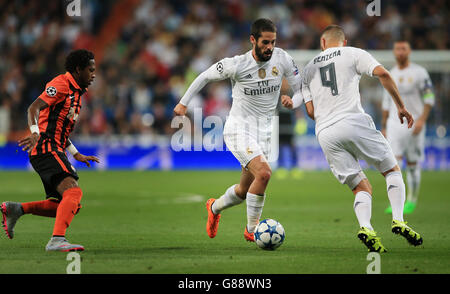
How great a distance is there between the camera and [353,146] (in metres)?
7.45

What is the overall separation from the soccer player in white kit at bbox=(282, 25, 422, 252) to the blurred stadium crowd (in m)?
15.5

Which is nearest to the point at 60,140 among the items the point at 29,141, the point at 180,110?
the point at 29,141

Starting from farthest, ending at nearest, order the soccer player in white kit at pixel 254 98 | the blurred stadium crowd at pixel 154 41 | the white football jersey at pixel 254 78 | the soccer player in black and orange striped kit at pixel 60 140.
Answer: the blurred stadium crowd at pixel 154 41
the white football jersey at pixel 254 78
the soccer player in white kit at pixel 254 98
the soccer player in black and orange striped kit at pixel 60 140

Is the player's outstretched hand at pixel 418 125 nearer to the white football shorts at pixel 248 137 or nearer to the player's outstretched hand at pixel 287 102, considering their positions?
the white football shorts at pixel 248 137

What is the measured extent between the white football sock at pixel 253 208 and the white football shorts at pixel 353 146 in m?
0.94

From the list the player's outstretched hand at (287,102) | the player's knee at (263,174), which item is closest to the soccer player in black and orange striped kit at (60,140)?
the player's knee at (263,174)

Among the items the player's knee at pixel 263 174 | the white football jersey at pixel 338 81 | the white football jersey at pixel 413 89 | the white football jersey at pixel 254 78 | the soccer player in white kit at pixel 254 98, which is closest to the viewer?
the white football jersey at pixel 338 81

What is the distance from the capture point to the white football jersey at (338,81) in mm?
7430

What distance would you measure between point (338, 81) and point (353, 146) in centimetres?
67

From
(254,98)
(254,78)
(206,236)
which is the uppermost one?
(254,78)

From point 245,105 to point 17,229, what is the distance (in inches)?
135

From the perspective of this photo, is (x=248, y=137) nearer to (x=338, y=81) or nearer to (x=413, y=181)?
(x=338, y=81)
